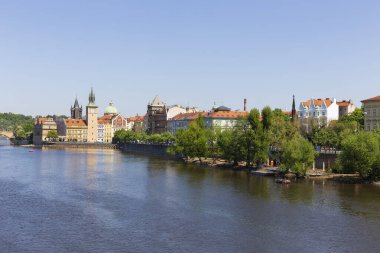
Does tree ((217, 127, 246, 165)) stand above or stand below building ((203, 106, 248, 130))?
below

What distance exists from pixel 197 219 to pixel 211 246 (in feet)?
28.6

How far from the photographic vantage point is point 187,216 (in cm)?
4566

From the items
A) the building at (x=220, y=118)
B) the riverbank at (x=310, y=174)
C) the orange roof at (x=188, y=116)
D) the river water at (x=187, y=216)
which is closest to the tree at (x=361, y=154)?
the riverbank at (x=310, y=174)

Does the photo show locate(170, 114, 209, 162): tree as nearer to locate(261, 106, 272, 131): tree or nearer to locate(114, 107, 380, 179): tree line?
locate(114, 107, 380, 179): tree line

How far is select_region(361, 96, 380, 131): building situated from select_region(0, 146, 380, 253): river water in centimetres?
3850

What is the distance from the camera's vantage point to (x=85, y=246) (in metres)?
35.4

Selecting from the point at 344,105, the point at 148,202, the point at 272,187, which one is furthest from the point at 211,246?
the point at 344,105

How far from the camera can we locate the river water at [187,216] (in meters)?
36.2

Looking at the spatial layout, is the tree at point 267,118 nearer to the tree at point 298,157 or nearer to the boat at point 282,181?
the tree at point 298,157

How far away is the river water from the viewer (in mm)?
36219

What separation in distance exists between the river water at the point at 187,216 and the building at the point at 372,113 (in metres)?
38.5

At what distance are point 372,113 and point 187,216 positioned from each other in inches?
2656

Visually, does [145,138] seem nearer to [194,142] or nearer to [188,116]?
[188,116]

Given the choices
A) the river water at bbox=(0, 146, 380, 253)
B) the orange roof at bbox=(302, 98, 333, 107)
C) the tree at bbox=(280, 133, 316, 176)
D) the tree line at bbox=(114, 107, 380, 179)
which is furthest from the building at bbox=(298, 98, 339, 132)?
the river water at bbox=(0, 146, 380, 253)
